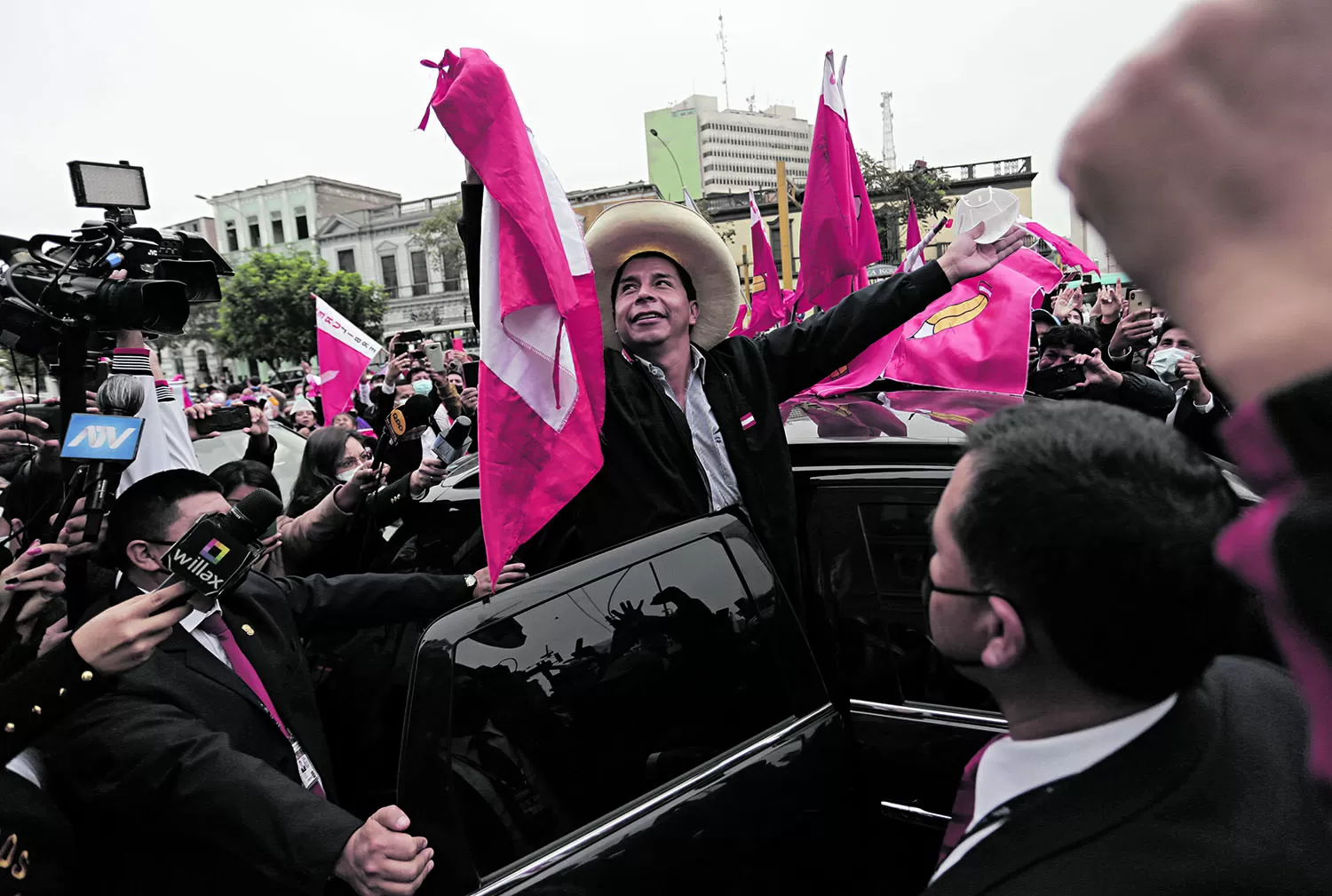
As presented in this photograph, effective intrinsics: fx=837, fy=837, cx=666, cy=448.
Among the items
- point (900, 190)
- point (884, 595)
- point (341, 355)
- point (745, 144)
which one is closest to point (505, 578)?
point (884, 595)

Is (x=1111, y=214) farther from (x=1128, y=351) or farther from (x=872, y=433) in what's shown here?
(x=1128, y=351)

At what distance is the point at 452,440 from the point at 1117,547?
245 cm

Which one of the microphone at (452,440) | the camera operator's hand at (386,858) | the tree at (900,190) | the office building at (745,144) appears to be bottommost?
the camera operator's hand at (386,858)

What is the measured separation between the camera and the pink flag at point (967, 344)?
352 cm

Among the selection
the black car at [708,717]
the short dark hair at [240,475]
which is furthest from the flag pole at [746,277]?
the black car at [708,717]

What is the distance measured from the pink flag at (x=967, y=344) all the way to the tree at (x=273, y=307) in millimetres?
34707

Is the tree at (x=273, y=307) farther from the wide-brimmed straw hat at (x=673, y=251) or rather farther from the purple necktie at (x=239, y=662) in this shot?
the purple necktie at (x=239, y=662)

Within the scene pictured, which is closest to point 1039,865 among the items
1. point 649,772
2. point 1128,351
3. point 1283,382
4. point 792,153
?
point 1283,382

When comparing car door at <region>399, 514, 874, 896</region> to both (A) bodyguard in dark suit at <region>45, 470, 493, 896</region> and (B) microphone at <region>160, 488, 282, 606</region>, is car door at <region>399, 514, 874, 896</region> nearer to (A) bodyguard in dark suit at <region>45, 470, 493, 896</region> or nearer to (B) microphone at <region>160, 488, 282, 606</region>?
(A) bodyguard in dark suit at <region>45, 470, 493, 896</region>

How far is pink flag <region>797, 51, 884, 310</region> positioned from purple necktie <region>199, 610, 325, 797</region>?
3.05 m

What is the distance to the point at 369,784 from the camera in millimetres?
2299

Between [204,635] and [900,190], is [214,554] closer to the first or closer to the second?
[204,635]

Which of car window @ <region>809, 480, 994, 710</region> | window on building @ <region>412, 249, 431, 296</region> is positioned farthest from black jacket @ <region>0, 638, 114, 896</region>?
window on building @ <region>412, 249, 431, 296</region>

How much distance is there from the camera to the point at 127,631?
4.71 feet
